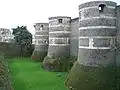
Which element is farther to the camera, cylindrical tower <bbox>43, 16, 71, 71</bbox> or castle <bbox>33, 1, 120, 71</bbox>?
cylindrical tower <bbox>43, 16, 71, 71</bbox>

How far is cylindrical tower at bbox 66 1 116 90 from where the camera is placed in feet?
50.7

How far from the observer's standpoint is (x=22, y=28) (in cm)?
4831

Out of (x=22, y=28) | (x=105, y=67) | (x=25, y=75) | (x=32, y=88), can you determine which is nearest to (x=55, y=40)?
(x=25, y=75)

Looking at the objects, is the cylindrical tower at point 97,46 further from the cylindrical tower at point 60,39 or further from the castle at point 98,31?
the cylindrical tower at point 60,39

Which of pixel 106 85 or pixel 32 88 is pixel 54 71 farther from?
pixel 106 85

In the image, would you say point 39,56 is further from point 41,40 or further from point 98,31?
point 98,31

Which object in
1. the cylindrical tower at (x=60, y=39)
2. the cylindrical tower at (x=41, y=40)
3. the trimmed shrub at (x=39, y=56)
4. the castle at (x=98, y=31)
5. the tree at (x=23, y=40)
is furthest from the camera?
the tree at (x=23, y=40)

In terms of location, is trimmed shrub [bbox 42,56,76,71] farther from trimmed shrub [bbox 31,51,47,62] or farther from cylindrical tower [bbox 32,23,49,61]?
cylindrical tower [bbox 32,23,49,61]

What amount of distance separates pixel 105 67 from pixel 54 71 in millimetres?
10909

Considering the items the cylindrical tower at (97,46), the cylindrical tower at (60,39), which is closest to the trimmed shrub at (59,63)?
the cylindrical tower at (60,39)

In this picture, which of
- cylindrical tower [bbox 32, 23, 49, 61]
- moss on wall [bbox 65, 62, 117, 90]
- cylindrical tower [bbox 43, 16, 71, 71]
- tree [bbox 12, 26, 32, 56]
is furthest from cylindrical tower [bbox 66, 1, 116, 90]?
tree [bbox 12, 26, 32, 56]

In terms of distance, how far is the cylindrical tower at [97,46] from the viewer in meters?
15.5

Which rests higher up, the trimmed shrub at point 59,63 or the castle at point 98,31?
the castle at point 98,31

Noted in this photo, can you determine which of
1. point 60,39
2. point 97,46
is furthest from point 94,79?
point 60,39
